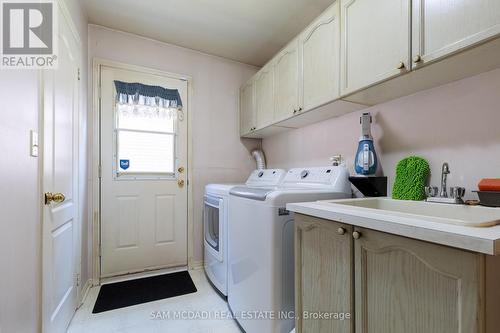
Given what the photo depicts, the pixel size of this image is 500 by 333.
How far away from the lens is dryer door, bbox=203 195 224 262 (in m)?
2.03

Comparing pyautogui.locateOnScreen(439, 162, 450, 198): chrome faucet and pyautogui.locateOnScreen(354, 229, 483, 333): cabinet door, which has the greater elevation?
pyautogui.locateOnScreen(439, 162, 450, 198): chrome faucet

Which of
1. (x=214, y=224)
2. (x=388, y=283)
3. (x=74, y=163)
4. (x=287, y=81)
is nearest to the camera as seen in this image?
(x=388, y=283)

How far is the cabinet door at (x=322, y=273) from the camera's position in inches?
37.0

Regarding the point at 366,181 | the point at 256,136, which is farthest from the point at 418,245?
the point at 256,136

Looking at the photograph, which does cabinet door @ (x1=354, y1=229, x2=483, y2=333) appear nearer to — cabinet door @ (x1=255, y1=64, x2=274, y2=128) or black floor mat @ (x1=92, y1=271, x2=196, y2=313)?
cabinet door @ (x1=255, y1=64, x2=274, y2=128)

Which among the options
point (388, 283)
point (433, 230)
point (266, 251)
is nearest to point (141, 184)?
point (266, 251)

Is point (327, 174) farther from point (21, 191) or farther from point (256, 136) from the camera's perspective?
point (21, 191)

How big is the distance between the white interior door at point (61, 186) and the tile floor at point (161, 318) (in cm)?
14

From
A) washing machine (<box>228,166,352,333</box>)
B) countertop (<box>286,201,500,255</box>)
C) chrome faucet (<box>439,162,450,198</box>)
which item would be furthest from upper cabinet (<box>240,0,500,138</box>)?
countertop (<box>286,201,500,255</box>)

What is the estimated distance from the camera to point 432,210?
1172mm

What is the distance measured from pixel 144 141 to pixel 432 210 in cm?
248

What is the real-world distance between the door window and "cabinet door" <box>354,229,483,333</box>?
86.2 inches

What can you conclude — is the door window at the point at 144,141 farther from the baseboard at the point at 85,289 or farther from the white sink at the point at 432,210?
the white sink at the point at 432,210

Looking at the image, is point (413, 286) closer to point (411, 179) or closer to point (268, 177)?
point (411, 179)
